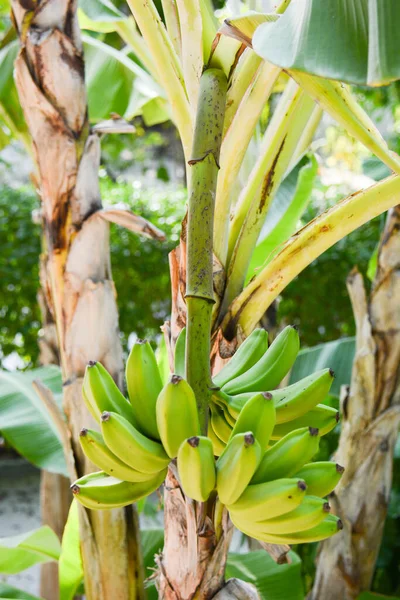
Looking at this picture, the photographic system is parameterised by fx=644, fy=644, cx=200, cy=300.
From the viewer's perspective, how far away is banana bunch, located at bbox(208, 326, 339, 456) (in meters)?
0.48

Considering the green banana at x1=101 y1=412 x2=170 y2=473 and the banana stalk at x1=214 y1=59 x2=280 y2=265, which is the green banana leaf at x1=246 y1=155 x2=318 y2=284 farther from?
the green banana at x1=101 y1=412 x2=170 y2=473

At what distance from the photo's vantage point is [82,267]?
2.99 feet

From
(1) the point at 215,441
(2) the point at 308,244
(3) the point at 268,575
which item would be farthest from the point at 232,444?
(3) the point at 268,575

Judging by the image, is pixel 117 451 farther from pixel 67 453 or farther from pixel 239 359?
pixel 67 453

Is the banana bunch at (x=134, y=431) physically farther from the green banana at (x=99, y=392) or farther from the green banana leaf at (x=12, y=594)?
the green banana leaf at (x=12, y=594)

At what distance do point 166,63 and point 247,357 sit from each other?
1.04 ft

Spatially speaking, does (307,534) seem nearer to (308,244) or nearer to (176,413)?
(176,413)

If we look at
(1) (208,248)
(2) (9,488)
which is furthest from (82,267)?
(2) (9,488)

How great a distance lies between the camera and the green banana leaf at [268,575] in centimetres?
99

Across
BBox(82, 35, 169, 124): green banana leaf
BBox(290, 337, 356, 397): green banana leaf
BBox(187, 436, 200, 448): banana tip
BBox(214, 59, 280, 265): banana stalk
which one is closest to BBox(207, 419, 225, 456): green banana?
BBox(187, 436, 200, 448): banana tip

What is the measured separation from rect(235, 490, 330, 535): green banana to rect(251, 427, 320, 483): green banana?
26mm

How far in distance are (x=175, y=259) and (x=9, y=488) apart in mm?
2744

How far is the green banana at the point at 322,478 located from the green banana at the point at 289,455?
2 cm

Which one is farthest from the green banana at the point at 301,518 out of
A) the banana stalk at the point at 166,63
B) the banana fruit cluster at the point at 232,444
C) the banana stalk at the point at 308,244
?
the banana stalk at the point at 166,63
